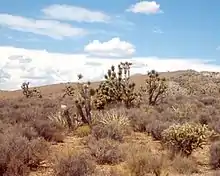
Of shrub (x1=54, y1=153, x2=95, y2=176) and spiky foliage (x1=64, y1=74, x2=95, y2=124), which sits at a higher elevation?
spiky foliage (x1=64, y1=74, x2=95, y2=124)

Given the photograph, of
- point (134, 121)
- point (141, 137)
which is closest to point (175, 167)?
point (141, 137)

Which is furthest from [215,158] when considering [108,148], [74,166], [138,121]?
[138,121]

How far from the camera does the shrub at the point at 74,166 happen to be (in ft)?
40.2

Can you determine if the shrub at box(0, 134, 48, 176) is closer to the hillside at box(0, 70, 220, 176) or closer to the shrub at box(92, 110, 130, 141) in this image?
the hillside at box(0, 70, 220, 176)

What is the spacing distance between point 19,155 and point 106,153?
11.0 ft

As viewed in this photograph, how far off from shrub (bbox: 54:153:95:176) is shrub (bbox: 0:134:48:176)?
113 centimetres

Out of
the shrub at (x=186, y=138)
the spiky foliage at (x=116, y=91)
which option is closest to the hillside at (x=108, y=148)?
the shrub at (x=186, y=138)

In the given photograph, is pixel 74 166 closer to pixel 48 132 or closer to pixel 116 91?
pixel 48 132

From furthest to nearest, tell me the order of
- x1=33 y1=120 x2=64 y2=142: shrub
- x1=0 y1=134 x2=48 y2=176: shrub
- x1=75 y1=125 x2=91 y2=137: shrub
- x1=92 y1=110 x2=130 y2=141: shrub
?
x1=75 y1=125 x2=91 y2=137: shrub
x1=33 y1=120 x2=64 y2=142: shrub
x1=92 y1=110 x2=130 y2=141: shrub
x1=0 y1=134 x2=48 y2=176: shrub

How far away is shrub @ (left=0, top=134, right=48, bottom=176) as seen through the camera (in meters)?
13.1

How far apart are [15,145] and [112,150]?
144 inches

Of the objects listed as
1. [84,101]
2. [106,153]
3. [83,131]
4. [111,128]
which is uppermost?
[84,101]

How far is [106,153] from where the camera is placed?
1605 centimetres

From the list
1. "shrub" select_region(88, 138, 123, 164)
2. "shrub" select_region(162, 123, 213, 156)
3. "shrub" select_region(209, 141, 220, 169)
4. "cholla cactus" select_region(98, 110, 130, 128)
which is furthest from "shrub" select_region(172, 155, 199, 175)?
"cholla cactus" select_region(98, 110, 130, 128)
